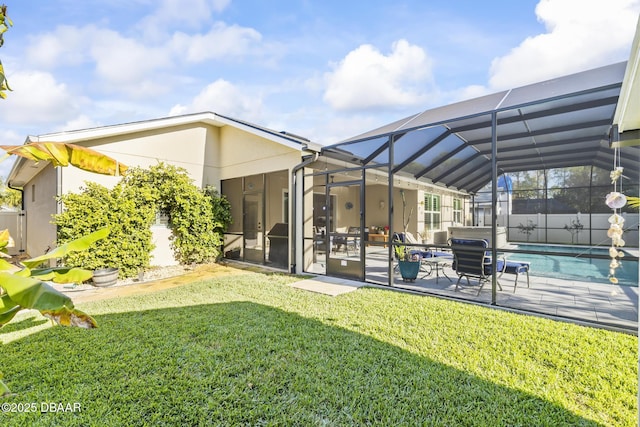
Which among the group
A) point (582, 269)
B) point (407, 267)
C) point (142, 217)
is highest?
point (142, 217)

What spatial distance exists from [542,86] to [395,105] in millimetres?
16630

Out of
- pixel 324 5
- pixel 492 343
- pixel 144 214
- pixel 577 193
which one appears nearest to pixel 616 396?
pixel 492 343

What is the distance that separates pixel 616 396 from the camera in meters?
3.01

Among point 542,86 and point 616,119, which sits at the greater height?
point 542,86

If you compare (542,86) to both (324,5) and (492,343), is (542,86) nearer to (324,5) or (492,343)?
(492,343)

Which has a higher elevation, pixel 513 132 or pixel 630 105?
pixel 513 132

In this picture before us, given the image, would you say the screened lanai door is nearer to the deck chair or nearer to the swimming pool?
the deck chair

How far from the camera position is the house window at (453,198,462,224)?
18098 millimetres

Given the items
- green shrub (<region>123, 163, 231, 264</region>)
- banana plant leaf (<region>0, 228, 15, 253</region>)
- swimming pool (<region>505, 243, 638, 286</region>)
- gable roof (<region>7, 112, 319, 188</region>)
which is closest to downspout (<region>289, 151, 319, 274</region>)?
gable roof (<region>7, 112, 319, 188</region>)

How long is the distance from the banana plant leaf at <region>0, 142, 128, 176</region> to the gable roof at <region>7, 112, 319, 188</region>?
5.65 metres

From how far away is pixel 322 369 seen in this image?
3.53 metres

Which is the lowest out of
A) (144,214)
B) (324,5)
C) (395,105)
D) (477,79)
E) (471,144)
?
(144,214)

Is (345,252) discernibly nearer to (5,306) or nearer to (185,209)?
(185,209)

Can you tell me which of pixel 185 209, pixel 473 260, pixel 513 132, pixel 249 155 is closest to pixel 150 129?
pixel 185 209
